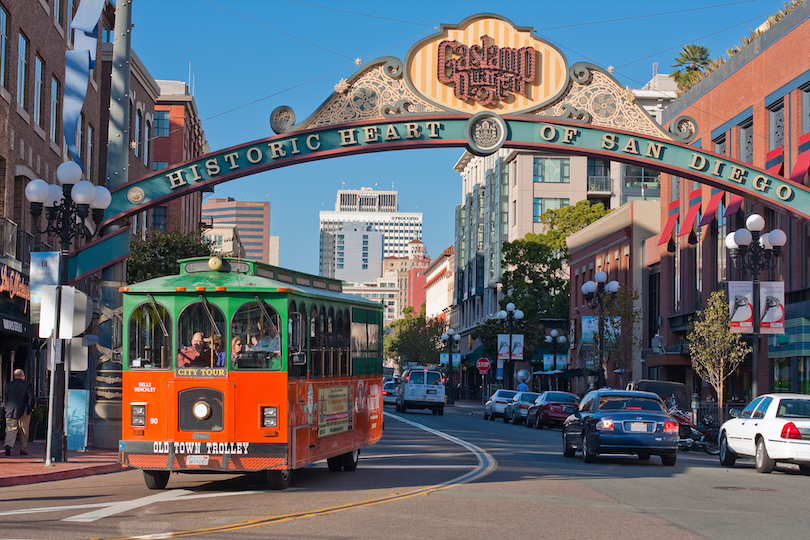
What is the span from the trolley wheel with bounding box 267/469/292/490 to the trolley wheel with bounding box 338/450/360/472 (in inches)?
107

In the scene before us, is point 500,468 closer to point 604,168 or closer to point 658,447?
point 658,447

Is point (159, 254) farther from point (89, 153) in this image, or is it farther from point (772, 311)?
point (772, 311)

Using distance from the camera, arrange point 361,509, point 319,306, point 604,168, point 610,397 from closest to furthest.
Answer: point 361,509 → point 319,306 → point 610,397 → point 604,168

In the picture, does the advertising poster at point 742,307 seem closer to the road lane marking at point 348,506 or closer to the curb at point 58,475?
the road lane marking at point 348,506

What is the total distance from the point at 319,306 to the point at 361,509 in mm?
4073

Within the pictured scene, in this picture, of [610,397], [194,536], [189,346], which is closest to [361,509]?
[194,536]

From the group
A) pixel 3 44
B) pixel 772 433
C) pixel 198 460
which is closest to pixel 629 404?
pixel 772 433

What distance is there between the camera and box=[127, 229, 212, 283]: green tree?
1494 inches

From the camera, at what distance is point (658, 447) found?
20188 millimetres

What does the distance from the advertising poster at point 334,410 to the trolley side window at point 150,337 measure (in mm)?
2414

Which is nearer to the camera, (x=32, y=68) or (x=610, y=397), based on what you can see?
(x=610, y=397)

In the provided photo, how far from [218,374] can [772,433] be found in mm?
10523

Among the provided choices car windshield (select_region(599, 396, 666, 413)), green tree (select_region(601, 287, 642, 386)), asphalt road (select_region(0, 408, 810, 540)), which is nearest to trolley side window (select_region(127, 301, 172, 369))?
asphalt road (select_region(0, 408, 810, 540))

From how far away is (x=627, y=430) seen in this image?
2027 cm
